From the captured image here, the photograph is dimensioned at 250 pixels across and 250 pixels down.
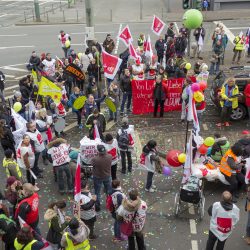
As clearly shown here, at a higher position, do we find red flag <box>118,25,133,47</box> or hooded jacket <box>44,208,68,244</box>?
red flag <box>118,25,133,47</box>

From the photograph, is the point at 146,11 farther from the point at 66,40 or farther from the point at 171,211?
the point at 171,211

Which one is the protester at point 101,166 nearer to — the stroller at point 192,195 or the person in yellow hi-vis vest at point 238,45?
the stroller at point 192,195

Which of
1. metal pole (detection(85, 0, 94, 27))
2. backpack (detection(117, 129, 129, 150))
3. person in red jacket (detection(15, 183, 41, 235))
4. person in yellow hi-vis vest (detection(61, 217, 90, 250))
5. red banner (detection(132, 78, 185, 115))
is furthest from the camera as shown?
metal pole (detection(85, 0, 94, 27))

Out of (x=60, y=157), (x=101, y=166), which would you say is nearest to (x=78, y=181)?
(x=101, y=166)

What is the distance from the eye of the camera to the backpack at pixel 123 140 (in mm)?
10143

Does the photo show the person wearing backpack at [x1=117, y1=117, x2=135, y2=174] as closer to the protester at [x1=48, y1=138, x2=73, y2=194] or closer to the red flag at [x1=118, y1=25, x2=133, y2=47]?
the protester at [x1=48, y1=138, x2=73, y2=194]

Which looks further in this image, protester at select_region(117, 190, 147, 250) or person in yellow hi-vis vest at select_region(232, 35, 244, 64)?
person in yellow hi-vis vest at select_region(232, 35, 244, 64)

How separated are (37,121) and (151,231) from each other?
14.5 ft

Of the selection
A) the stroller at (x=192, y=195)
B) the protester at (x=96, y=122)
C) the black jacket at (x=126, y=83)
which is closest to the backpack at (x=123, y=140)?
the protester at (x=96, y=122)

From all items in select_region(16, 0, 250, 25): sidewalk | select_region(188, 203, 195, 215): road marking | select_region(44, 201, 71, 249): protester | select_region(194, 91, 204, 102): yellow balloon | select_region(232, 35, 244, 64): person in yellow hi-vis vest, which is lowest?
select_region(188, 203, 195, 215): road marking

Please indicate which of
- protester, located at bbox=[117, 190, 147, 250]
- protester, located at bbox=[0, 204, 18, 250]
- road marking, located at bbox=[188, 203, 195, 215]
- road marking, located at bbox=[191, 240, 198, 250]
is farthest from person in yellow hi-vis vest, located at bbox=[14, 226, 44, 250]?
road marking, located at bbox=[188, 203, 195, 215]

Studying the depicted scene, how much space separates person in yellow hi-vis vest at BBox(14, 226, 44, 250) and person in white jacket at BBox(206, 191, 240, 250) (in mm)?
3048

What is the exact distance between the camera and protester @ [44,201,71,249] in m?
7.05

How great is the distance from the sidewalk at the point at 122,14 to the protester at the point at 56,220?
2503 centimetres
